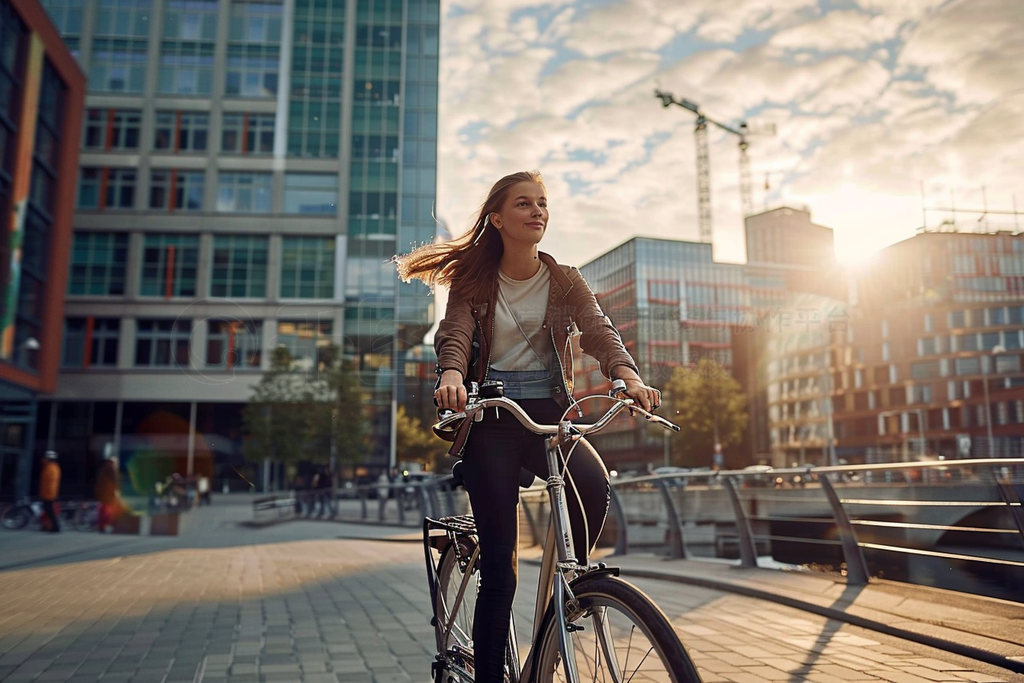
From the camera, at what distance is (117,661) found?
4.78 m

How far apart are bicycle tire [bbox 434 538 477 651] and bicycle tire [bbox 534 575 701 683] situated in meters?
0.70

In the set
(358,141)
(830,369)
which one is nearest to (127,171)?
(358,141)

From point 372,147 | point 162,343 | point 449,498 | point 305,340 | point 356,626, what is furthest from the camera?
point 305,340

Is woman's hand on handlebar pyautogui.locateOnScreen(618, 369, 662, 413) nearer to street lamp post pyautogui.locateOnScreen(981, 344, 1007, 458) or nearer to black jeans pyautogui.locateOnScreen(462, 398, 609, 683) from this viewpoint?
black jeans pyautogui.locateOnScreen(462, 398, 609, 683)

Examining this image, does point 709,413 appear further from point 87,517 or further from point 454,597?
point 454,597

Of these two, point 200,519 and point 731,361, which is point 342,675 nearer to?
point 200,519

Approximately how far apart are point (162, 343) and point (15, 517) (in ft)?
81.1

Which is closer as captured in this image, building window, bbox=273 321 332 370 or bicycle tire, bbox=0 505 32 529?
bicycle tire, bbox=0 505 32 529

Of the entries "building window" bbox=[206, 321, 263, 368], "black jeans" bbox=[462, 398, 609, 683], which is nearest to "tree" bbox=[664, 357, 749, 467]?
"building window" bbox=[206, 321, 263, 368]

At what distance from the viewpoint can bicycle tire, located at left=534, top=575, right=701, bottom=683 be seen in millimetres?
1859

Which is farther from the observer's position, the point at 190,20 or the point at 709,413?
the point at 709,413

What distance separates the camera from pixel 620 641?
2.11 meters

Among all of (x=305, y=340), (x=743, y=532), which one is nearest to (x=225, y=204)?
(x=305, y=340)

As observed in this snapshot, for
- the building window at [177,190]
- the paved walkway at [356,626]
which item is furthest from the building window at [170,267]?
the paved walkway at [356,626]
